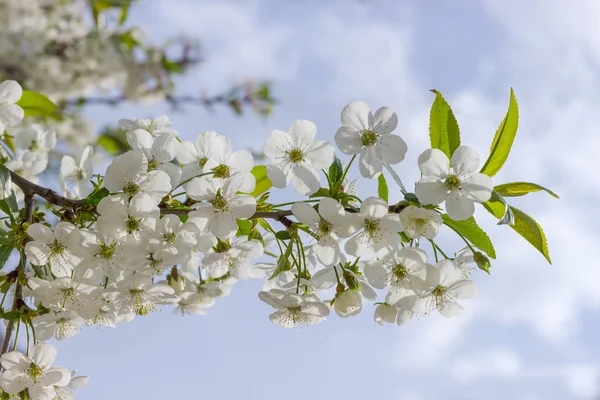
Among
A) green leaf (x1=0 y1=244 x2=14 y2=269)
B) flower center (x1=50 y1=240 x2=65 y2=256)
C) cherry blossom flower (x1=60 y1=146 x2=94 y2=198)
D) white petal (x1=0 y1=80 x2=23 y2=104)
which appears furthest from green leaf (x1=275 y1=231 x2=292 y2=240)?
white petal (x1=0 y1=80 x2=23 y2=104)

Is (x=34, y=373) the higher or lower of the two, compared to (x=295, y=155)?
lower

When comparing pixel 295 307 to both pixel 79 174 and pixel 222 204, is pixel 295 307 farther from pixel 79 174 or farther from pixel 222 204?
pixel 79 174

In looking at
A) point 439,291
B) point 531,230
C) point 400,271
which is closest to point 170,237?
point 400,271

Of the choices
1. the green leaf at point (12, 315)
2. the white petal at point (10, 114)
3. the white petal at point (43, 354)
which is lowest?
the white petal at point (43, 354)

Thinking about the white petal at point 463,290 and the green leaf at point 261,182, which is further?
the green leaf at point 261,182

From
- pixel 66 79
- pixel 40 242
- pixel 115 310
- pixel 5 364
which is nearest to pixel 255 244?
pixel 115 310

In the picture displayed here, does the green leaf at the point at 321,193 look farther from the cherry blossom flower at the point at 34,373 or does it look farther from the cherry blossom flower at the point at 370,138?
the cherry blossom flower at the point at 34,373

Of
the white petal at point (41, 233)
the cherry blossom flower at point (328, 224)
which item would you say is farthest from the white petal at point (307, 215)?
the white petal at point (41, 233)
